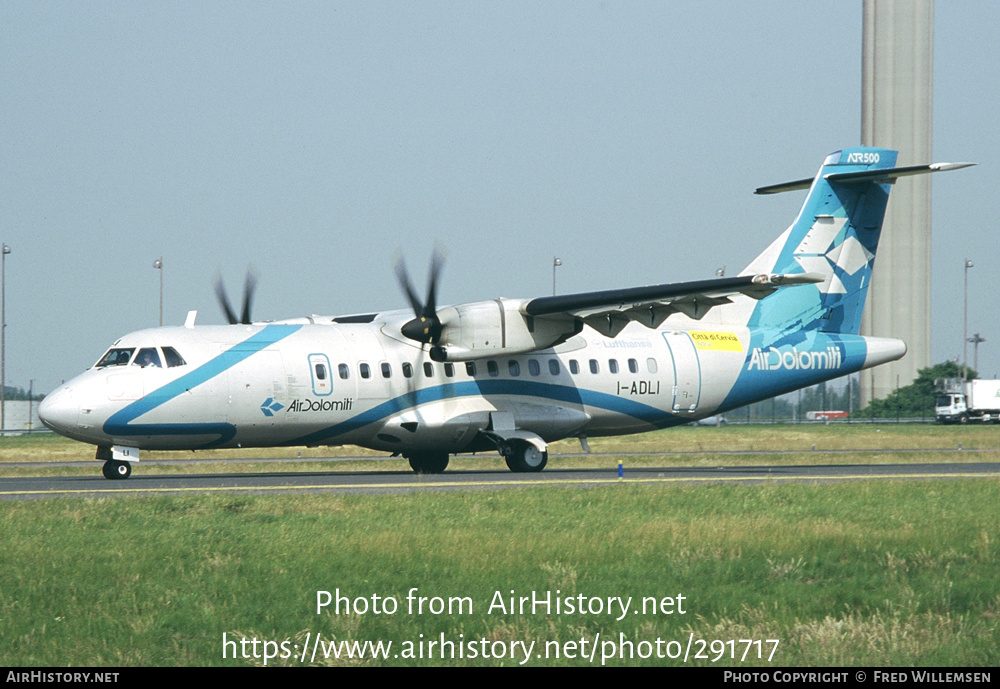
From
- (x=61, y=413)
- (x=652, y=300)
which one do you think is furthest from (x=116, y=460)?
(x=652, y=300)

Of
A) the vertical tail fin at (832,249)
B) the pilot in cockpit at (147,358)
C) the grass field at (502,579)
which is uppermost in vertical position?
the vertical tail fin at (832,249)

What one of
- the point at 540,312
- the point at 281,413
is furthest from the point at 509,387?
the point at 281,413

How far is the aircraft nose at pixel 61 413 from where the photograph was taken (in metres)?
23.8

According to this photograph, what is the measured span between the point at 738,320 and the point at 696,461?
6.57 metres

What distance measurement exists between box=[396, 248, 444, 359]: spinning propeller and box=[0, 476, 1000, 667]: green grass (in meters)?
8.23

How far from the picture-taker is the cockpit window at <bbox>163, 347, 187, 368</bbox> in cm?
2504

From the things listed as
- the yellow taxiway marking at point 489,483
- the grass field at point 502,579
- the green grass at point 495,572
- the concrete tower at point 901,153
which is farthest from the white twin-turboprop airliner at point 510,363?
the concrete tower at point 901,153

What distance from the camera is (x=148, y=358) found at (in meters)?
25.0

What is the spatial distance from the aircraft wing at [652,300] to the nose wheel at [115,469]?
389 inches

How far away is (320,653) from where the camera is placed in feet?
29.7

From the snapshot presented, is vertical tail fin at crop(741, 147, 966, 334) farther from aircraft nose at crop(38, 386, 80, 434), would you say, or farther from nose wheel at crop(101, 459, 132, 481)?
aircraft nose at crop(38, 386, 80, 434)

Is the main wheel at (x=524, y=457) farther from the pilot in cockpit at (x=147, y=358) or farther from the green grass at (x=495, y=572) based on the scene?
the green grass at (x=495, y=572)

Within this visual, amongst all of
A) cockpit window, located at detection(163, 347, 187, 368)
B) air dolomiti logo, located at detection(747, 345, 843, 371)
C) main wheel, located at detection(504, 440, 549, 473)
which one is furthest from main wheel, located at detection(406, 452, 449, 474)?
air dolomiti logo, located at detection(747, 345, 843, 371)
